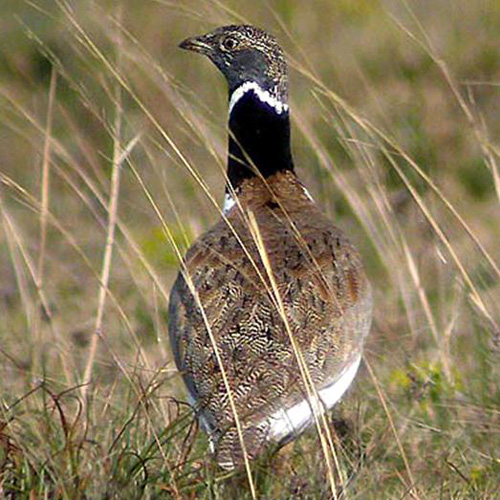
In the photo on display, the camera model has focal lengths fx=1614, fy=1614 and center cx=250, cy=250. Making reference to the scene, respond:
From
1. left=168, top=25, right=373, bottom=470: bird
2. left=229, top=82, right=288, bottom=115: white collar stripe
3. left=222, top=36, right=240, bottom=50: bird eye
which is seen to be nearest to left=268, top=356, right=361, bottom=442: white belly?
left=168, top=25, right=373, bottom=470: bird

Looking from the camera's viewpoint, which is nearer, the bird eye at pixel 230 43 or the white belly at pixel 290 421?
the white belly at pixel 290 421

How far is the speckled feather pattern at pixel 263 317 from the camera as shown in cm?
419

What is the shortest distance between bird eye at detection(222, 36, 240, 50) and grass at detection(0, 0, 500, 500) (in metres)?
0.25

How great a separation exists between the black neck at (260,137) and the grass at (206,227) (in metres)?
0.10

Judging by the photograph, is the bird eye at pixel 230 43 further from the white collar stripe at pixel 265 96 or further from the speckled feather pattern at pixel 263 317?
the speckled feather pattern at pixel 263 317

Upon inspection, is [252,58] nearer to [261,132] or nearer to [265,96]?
[265,96]

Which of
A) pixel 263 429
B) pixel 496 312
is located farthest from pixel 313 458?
pixel 496 312

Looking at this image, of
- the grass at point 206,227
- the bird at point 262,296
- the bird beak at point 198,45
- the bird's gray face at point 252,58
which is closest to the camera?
the grass at point 206,227

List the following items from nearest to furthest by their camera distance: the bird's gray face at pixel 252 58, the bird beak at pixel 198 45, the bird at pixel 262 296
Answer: the bird at pixel 262 296 < the bird's gray face at pixel 252 58 < the bird beak at pixel 198 45

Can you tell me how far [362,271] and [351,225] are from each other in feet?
11.0

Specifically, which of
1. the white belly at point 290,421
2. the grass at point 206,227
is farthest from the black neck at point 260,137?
the white belly at point 290,421

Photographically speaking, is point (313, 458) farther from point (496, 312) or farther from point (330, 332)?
point (496, 312)

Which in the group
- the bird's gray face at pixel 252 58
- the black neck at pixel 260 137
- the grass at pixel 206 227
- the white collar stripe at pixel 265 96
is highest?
the bird's gray face at pixel 252 58

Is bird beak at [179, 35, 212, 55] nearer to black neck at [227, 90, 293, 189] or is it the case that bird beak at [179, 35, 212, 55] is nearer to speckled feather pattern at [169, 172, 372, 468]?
black neck at [227, 90, 293, 189]
